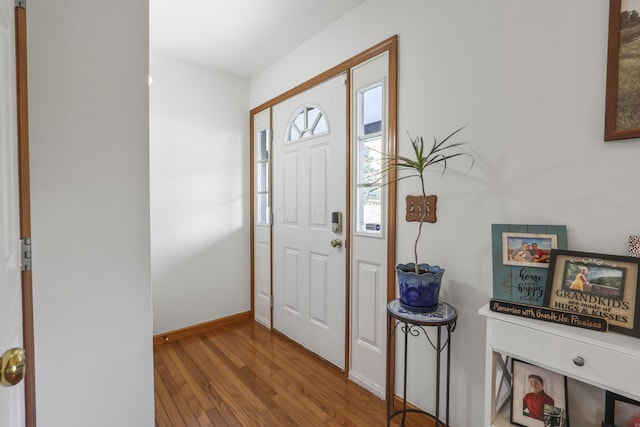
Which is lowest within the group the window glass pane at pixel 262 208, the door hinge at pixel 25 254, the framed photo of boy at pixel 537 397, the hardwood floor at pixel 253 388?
the hardwood floor at pixel 253 388

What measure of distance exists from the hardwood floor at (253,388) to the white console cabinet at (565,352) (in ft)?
2.55

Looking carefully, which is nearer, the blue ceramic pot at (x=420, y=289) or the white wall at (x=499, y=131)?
the white wall at (x=499, y=131)

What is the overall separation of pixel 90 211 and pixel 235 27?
1711mm

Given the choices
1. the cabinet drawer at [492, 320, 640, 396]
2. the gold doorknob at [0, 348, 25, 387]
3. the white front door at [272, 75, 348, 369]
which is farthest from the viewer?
the white front door at [272, 75, 348, 369]

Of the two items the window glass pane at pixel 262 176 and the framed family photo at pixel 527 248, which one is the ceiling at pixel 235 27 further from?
the framed family photo at pixel 527 248

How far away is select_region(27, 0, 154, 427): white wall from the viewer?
1.08 m

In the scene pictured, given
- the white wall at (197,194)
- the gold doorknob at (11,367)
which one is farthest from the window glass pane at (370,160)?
the gold doorknob at (11,367)

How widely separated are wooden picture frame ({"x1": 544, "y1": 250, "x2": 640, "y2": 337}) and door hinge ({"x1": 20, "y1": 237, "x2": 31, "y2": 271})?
5.85 ft

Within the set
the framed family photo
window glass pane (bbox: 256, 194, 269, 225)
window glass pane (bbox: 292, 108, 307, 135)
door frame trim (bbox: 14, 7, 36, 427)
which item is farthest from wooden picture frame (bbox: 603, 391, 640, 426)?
window glass pane (bbox: 256, 194, 269, 225)

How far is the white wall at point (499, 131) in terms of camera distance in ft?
3.64

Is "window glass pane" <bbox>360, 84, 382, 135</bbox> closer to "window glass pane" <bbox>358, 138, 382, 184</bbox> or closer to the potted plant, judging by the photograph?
"window glass pane" <bbox>358, 138, 382, 184</bbox>

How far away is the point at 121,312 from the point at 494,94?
1.86 m

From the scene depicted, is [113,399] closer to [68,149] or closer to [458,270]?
[68,149]

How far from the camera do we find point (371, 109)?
1.94m
